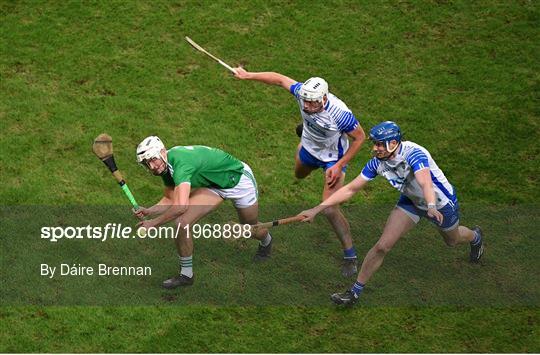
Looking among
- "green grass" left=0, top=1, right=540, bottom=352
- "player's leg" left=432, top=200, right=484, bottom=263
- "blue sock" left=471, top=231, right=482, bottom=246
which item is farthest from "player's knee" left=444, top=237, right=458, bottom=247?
"green grass" left=0, top=1, right=540, bottom=352

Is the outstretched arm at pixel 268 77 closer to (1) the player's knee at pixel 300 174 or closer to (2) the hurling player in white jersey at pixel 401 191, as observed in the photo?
(1) the player's knee at pixel 300 174

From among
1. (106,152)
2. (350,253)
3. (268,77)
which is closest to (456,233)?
(350,253)

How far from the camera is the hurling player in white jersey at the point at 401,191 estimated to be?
12.3 m

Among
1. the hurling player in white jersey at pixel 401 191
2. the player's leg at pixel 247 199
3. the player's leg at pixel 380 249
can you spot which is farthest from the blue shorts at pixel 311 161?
the player's leg at pixel 380 249

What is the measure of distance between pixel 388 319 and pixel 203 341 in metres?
2.26

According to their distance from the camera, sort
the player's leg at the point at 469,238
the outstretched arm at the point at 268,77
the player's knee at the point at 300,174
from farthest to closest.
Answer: the player's knee at the point at 300,174
the outstretched arm at the point at 268,77
the player's leg at the point at 469,238

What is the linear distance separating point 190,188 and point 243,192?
884 millimetres

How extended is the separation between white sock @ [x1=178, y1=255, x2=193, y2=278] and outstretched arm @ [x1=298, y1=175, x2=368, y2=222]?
1.73 m

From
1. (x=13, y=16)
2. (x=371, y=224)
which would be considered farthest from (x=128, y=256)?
(x=13, y=16)

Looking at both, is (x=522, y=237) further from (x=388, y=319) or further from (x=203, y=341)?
(x=203, y=341)

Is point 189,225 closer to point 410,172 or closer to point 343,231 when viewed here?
point 343,231

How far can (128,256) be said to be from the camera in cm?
1405

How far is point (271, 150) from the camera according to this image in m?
16.0

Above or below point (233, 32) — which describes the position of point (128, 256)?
below
